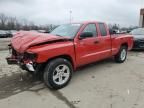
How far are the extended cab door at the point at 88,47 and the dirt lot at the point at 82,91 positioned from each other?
A: 0.60 meters

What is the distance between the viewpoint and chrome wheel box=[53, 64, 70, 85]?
15.0ft

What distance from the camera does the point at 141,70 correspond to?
6320 millimetres

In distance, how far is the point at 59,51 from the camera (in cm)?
453

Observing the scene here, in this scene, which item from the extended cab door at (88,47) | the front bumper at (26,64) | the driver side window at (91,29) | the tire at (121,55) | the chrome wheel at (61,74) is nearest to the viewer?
the front bumper at (26,64)

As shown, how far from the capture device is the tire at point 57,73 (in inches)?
172

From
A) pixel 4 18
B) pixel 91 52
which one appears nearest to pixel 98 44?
pixel 91 52

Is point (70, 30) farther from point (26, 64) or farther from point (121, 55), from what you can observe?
point (121, 55)

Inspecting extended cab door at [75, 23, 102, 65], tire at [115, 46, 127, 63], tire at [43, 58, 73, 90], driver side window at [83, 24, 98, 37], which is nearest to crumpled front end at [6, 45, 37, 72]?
tire at [43, 58, 73, 90]

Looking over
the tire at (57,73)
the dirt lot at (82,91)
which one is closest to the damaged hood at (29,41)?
the tire at (57,73)

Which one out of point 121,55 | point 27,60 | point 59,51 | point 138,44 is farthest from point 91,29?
point 138,44

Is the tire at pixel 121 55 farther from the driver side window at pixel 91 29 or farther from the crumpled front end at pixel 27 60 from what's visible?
the crumpled front end at pixel 27 60

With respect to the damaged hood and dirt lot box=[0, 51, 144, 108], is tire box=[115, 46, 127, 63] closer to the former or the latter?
dirt lot box=[0, 51, 144, 108]

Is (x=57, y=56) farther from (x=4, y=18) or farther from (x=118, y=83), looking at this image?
→ (x=4, y=18)

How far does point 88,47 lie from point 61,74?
1.30 metres
